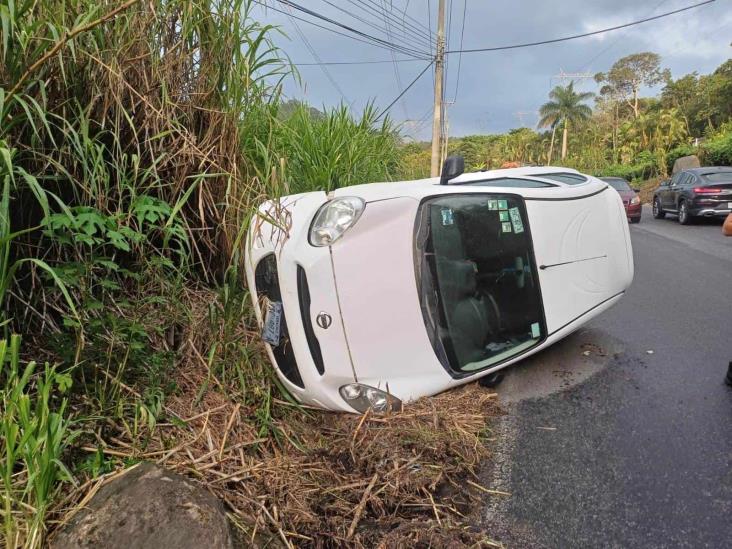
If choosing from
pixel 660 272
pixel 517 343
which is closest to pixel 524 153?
pixel 660 272

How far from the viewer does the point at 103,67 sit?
2.67m

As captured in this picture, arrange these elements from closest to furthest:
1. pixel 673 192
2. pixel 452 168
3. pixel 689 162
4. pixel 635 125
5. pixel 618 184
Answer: pixel 452 168 → pixel 673 192 → pixel 618 184 → pixel 689 162 → pixel 635 125

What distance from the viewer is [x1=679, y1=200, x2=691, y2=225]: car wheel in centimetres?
1275

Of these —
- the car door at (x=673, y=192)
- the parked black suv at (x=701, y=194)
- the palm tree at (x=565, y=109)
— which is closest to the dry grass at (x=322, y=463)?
the parked black suv at (x=701, y=194)

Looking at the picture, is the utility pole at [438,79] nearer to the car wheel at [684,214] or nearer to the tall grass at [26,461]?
the car wheel at [684,214]

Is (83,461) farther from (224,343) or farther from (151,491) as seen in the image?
(224,343)

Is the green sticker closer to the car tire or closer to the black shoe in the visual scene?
the black shoe

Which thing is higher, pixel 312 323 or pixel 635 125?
pixel 635 125

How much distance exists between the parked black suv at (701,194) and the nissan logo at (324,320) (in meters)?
12.6

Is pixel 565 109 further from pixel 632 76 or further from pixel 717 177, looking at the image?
pixel 717 177

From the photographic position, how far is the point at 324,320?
8.75 feet

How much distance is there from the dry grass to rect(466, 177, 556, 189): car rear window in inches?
68.3

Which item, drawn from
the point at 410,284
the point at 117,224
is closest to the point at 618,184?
the point at 410,284

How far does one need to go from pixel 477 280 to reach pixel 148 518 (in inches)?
86.7
